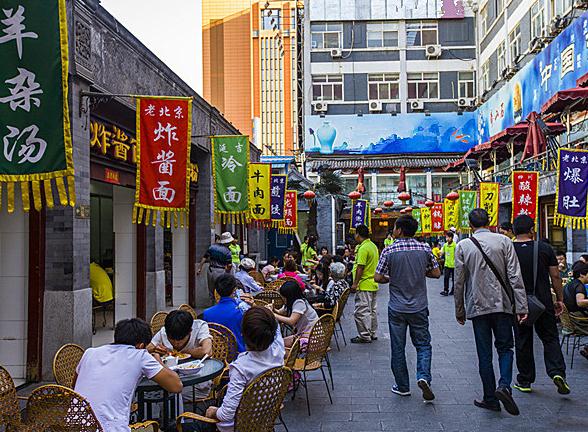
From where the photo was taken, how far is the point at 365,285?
390 inches

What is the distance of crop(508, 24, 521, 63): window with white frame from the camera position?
27219mm

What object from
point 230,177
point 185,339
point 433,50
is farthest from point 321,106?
point 185,339

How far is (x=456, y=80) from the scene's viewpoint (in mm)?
36750

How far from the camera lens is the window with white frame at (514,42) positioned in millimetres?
27219

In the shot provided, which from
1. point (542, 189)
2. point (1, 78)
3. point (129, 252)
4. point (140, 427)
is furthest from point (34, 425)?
point (542, 189)

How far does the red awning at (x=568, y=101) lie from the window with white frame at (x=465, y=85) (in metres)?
20.2

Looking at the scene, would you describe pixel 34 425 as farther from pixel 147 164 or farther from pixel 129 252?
pixel 129 252

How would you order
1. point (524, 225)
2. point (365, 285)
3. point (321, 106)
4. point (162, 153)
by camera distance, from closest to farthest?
1. point (524, 225)
2. point (162, 153)
3. point (365, 285)
4. point (321, 106)

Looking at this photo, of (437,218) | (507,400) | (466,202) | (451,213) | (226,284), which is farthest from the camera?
(437,218)

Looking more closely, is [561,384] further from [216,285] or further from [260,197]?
[260,197]

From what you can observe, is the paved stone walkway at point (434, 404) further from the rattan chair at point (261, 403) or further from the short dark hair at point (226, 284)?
the rattan chair at point (261, 403)

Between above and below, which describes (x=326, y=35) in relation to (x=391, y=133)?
above

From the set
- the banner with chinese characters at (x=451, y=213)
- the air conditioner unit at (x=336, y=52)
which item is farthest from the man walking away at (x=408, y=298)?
the air conditioner unit at (x=336, y=52)

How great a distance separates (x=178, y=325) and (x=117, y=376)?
1.24 metres
